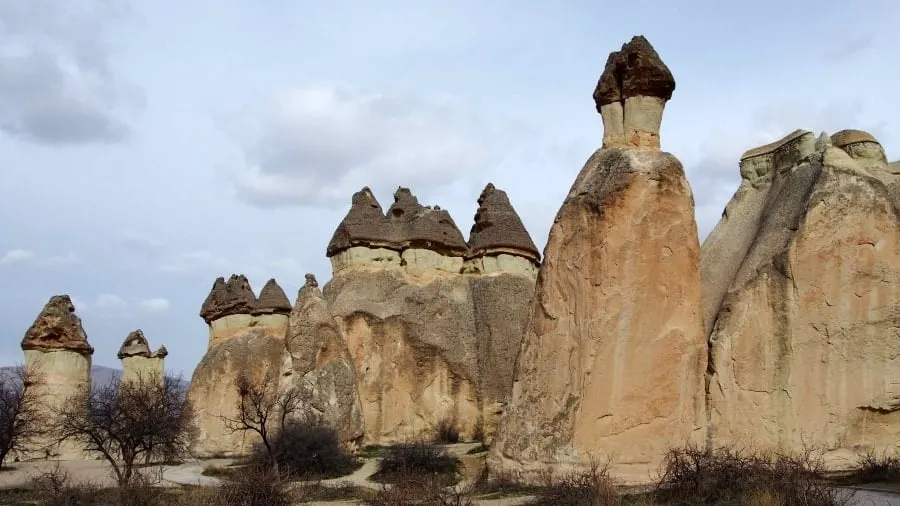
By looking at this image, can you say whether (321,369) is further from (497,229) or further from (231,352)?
(497,229)

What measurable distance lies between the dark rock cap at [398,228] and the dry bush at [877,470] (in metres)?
14.6

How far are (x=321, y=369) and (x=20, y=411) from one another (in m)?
6.56

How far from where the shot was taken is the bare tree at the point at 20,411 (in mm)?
17016

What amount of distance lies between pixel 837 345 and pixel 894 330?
75cm

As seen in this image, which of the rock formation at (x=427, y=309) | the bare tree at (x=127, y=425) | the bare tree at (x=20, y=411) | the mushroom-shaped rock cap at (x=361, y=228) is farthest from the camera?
the mushroom-shaped rock cap at (x=361, y=228)

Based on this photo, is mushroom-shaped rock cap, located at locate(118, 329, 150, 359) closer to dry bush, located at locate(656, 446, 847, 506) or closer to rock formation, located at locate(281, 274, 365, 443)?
rock formation, located at locate(281, 274, 365, 443)

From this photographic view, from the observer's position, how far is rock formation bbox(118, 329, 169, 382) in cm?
2589

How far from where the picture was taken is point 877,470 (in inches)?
379

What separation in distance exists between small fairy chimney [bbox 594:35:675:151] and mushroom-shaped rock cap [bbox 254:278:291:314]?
13.4 metres

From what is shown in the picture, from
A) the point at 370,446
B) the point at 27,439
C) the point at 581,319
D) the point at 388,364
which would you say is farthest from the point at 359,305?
the point at 581,319

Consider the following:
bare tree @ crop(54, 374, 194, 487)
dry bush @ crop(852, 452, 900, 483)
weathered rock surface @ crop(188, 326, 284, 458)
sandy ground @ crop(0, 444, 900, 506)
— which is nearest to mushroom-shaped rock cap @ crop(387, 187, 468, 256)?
weathered rock surface @ crop(188, 326, 284, 458)

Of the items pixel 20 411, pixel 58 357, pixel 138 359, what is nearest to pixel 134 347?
pixel 138 359

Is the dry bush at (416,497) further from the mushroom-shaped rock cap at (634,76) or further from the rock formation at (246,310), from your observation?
the rock formation at (246,310)

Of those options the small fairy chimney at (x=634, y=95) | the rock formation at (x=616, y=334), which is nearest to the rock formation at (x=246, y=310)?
the rock formation at (x=616, y=334)
